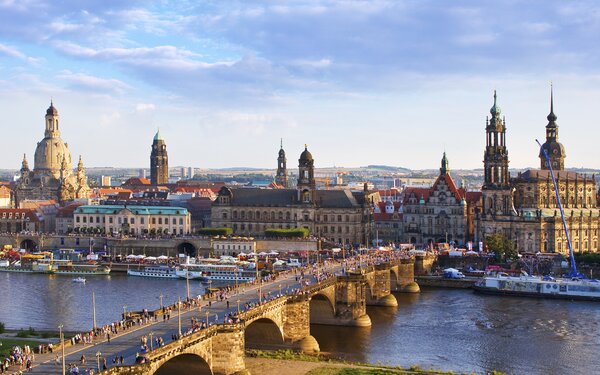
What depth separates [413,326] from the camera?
75125 mm

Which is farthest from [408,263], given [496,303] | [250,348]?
[250,348]

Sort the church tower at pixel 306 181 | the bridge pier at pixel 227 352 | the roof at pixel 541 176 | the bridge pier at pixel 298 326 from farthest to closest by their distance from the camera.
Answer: the church tower at pixel 306 181, the roof at pixel 541 176, the bridge pier at pixel 298 326, the bridge pier at pixel 227 352

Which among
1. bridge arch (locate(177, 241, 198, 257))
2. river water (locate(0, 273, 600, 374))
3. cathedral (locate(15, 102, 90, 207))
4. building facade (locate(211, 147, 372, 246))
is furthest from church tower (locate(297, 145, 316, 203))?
cathedral (locate(15, 102, 90, 207))

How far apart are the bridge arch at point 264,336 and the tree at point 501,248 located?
53446mm

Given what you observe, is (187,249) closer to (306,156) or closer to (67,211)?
(306,156)

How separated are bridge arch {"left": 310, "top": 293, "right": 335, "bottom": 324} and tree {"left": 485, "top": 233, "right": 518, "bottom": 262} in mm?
39301

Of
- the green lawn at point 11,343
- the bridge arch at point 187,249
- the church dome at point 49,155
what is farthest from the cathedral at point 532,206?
the church dome at point 49,155

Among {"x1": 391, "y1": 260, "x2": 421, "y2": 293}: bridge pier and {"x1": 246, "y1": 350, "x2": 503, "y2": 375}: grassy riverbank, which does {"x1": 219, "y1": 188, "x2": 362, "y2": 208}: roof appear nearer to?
{"x1": 391, "y1": 260, "x2": 421, "y2": 293}: bridge pier

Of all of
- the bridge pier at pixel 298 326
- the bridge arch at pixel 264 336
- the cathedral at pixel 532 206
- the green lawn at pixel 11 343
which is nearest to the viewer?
the green lawn at pixel 11 343

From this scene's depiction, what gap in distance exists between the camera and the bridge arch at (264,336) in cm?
6216

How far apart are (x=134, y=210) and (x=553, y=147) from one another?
59514mm

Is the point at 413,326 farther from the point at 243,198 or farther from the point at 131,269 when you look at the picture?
the point at 243,198

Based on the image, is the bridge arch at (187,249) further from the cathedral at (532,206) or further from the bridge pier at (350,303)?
the bridge pier at (350,303)

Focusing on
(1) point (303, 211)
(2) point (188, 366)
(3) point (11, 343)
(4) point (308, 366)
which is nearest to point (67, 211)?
(1) point (303, 211)
